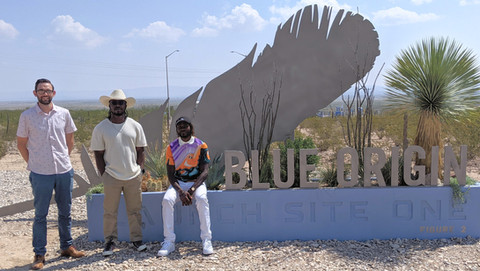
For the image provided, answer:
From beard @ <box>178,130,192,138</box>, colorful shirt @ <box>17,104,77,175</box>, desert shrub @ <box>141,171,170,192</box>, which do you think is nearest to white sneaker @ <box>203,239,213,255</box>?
desert shrub @ <box>141,171,170,192</box>

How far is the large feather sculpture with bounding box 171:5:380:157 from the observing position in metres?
5.95

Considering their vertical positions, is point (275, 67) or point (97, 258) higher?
point (275, 67)

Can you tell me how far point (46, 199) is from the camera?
403 cm

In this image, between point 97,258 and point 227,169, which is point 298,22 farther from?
point 97,258

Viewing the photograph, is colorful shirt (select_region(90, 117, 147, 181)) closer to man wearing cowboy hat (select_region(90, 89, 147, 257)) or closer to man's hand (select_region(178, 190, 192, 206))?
man wearing cowboy hat (select_region(90, 89, 147, 257))

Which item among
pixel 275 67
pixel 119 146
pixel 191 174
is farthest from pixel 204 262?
pixel 275 67

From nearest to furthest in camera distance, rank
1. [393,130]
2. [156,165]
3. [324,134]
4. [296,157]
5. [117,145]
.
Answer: [117,145] < [296,157] < [156,165] < [393,130] < [324,134]

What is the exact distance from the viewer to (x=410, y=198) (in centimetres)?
482

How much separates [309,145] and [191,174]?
1.79 meters

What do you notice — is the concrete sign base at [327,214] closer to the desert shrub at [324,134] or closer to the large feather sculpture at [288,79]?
the large feather sculpture at [288,79]

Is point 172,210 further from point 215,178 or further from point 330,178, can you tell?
point 330,178

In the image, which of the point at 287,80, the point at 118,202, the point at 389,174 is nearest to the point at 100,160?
the point at 118,202

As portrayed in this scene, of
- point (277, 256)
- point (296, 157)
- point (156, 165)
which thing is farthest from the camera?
point (156, 165)

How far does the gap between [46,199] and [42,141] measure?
0.58 m
